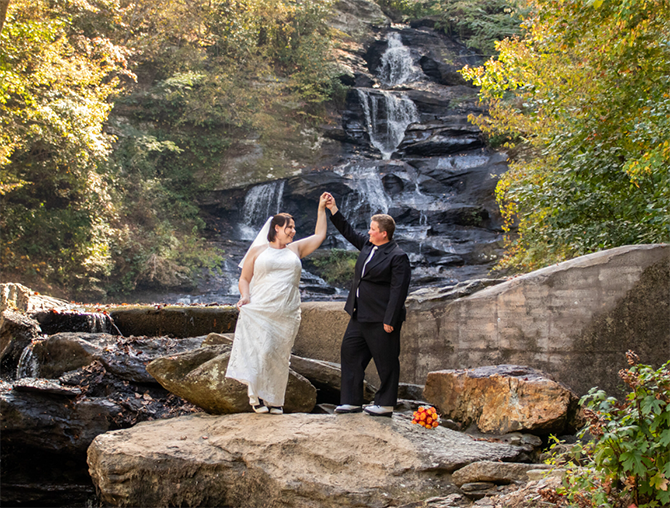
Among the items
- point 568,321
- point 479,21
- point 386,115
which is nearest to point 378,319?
point 568,321

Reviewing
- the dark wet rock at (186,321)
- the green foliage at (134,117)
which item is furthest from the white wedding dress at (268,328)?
the green foliage at (134,117)

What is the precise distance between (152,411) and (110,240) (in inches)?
457

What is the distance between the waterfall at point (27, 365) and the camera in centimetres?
722

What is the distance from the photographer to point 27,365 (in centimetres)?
730

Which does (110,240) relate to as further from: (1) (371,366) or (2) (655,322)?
(2) (655,322)

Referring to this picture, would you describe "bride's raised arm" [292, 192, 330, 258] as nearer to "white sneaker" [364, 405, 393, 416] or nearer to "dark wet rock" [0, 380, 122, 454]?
"white sneaker" [364, 405, 393, 416]

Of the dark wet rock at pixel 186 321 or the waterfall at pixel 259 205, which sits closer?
the dark wet rock at pixel 186 321

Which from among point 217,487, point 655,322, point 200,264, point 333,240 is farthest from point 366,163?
point 217,487

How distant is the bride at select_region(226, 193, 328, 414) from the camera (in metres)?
4.84

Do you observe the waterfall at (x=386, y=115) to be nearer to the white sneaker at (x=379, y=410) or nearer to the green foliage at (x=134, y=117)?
the green foliage at (x=134, y=117)

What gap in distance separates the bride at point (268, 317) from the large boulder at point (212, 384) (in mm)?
357

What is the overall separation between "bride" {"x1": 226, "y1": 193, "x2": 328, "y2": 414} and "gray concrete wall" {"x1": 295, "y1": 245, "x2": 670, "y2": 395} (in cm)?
235

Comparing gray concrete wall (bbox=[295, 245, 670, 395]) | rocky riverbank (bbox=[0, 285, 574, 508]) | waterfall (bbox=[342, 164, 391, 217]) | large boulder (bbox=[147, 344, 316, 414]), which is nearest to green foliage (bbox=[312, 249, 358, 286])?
waterfall (bbox=[342, 164, 391, 217])

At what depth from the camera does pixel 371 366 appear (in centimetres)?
711
